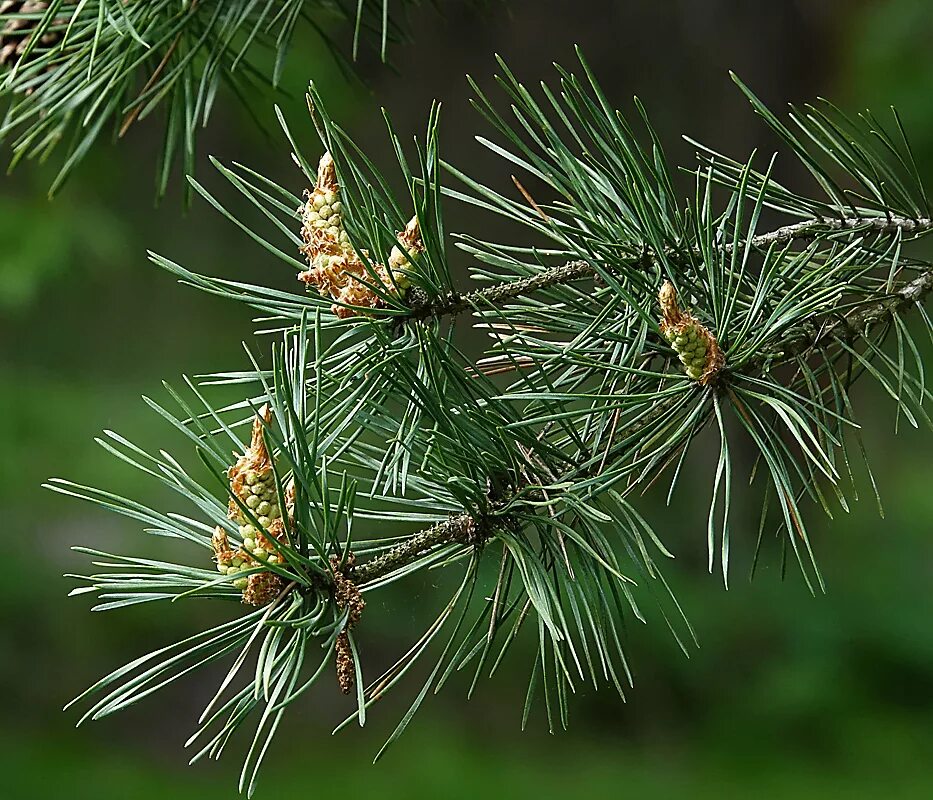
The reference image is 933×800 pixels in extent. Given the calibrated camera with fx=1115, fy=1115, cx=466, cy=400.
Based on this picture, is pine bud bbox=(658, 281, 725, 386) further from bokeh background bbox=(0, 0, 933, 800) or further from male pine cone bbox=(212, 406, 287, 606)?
bokeh background bbox=(0, 0, 933, 800)

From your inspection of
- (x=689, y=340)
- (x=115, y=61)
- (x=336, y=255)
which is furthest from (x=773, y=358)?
(x=115, y=61)

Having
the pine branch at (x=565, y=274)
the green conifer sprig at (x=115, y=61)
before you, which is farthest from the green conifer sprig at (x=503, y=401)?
the green conifer sprig at (x=115, y=61)

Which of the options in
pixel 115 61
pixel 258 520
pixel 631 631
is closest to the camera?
pixel 258 520

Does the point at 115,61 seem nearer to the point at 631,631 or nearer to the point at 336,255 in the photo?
the point at 336,255

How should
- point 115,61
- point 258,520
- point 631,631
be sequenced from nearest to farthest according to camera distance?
point 258,520
point 115,61
point 631,631

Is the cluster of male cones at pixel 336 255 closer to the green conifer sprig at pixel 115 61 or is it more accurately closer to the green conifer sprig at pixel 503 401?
the green conifer sprig at pixel 503 401

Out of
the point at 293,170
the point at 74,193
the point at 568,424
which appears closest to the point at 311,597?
the point at 568,424

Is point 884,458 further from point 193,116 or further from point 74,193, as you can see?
point 193,116
